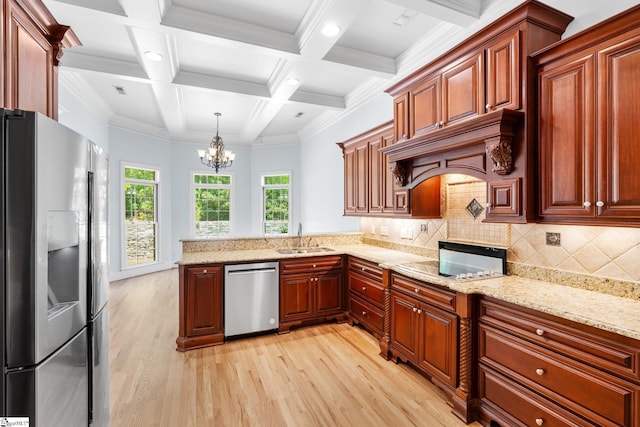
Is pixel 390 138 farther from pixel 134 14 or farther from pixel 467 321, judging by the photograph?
pixel 134 14

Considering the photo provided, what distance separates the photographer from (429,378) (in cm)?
266

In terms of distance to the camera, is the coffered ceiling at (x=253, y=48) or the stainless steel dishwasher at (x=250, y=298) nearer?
the coffered ceiling at (x=253, y=48)

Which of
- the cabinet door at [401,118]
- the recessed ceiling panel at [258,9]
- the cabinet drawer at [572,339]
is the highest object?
the recessed ceiling panel at [258,9]

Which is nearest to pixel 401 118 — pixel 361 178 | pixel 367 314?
pixel 361 178

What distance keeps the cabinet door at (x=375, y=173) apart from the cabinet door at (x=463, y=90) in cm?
118

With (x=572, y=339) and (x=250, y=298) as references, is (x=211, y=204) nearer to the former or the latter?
(x=250, y=298)

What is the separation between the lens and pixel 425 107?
275 cm

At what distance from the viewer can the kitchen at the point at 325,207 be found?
80.7 inches

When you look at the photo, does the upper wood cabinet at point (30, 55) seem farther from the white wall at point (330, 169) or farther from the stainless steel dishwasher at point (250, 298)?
the white wall at point (330, 169)

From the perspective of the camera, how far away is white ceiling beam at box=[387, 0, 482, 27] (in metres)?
2.47

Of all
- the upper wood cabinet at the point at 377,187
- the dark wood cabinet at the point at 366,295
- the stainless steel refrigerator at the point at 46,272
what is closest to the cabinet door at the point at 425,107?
the upper wood cabinet at the point at 377,187

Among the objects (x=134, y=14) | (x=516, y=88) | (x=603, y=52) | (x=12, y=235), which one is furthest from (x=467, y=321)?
(x=134, y=14)

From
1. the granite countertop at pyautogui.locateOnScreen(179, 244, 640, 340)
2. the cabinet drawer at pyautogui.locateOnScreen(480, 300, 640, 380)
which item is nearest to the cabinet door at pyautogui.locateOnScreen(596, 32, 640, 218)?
the granite countertop at pyautogui.locateOnScreen(179, 244, 640, 340)

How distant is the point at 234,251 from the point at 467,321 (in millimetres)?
2728
